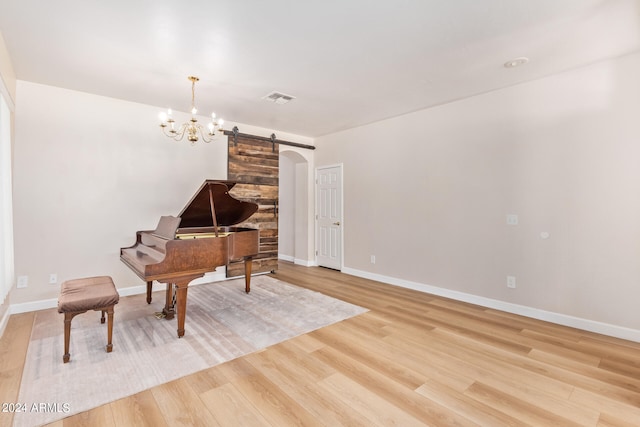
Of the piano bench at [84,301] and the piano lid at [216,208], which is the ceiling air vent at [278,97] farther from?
the piano bench at [84,301]

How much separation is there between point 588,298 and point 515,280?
651 millimetres

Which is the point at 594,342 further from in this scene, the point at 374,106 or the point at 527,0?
the point at 374,106

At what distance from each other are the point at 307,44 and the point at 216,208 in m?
2.08

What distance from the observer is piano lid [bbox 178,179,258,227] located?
10.5 ft

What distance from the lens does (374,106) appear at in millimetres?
4312

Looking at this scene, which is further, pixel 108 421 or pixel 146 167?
pixel 146 167

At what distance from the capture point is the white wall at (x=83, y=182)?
3.51 metres

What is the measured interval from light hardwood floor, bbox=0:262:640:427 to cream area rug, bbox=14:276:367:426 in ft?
0.38

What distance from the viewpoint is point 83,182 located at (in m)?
3.84

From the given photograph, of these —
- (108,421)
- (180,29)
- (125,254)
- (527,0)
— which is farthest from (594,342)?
(125,254)

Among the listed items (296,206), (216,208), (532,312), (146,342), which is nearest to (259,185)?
(296,206)

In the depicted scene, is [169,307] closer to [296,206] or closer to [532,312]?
[296,206]

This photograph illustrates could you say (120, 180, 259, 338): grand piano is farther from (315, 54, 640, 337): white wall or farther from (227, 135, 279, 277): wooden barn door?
(315, 54, 640, 337): white wall

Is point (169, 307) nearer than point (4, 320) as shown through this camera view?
No
